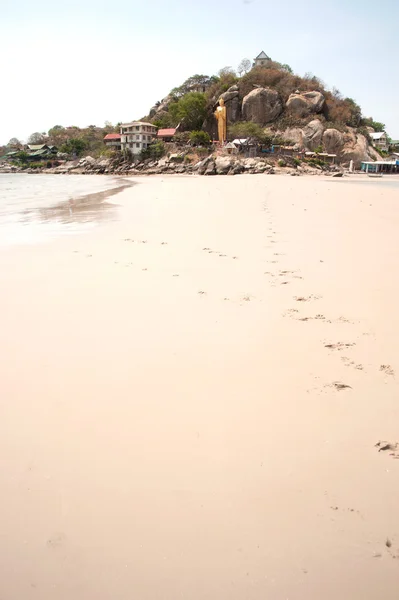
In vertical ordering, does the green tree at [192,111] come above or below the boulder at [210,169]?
above

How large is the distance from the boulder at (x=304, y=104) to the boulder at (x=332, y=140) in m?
5.70

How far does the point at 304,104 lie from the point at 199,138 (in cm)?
1906

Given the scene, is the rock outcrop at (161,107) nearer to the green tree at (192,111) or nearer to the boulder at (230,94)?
the green tree at (192,111)

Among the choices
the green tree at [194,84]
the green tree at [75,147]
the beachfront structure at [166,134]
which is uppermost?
the green tree at [194,84]

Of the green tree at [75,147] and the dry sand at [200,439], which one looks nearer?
the dry sand at [200,439]

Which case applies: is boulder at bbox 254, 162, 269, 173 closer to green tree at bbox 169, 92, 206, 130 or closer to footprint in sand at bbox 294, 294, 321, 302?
green tree at bbox 169, 92, 206, 130

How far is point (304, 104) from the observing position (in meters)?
61.4

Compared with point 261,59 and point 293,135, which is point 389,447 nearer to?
point 293,135

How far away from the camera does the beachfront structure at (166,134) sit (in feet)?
211

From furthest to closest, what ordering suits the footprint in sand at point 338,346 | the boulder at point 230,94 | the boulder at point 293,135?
the boulder at point 230,94 → the boulder at point 293,135 → the footprint in sand at point 338,346

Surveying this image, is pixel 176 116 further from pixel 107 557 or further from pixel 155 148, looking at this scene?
pixel 107 557

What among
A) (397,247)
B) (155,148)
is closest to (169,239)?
(397,247)

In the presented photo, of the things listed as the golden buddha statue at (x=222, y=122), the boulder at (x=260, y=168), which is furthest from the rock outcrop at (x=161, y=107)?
the boulder at (x=260, y=168)

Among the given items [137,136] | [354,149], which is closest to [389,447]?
[354,149]
